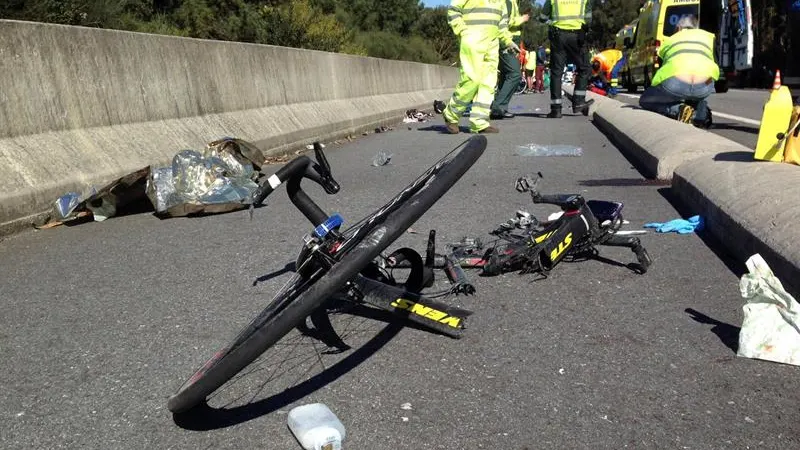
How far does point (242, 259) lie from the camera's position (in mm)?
4453

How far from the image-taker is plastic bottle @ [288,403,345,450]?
2.19 meters

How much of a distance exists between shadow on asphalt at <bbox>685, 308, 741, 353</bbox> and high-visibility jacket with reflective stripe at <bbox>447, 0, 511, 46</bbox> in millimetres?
8464

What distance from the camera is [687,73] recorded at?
33.2 ft

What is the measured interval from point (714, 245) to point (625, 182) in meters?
2.27

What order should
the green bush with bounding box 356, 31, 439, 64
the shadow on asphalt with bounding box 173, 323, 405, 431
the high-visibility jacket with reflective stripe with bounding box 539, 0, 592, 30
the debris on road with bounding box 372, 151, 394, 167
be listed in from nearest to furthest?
the shadow on asphalt with bounding box 173, 323, 405, 431
the debris on road with bounding box 372, 151, 394, 167
the high-visibility jacket with reflective stripe with bounding box 539, 0, 592, 30
the green bush with bounding box 356, 31, 439, 64

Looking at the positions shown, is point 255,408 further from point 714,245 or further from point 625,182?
point 625,182

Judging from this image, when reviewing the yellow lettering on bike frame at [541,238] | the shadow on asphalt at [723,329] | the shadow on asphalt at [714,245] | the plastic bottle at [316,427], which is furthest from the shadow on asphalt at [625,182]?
the plastic bottle at [316,427]

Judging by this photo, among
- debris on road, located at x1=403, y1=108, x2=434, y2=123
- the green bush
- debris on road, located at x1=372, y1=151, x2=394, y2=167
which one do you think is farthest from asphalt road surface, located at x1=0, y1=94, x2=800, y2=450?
the green bush

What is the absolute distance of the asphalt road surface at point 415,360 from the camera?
2342 millimetres

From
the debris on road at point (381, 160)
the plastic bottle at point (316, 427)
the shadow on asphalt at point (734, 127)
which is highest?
the plastic bottle at point (316, 427)

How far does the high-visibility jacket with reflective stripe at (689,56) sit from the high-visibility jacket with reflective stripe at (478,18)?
7.74 ft

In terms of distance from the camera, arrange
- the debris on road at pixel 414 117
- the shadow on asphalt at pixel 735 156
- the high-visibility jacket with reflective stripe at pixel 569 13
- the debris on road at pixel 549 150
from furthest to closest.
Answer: the debris on road at pixel 414 117, the high-visibility jacket with reflective stripe at pixel 569 13, the debris on road at pixel 549 150, the shadow on asphalt at pixel 735 156

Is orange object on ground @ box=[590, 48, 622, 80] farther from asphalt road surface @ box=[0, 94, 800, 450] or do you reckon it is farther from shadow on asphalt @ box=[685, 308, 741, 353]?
shadow on asphalt @ box=[685, 308, 741, 353]

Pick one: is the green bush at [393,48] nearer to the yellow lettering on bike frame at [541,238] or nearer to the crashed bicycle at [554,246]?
the crashed bicycle at [554,246]
